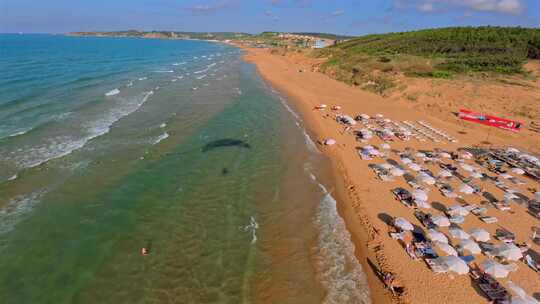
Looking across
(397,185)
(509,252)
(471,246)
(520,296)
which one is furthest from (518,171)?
→ (520,296)

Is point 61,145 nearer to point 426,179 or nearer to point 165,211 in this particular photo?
point 165,211

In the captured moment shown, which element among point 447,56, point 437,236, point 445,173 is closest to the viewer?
point 437,236

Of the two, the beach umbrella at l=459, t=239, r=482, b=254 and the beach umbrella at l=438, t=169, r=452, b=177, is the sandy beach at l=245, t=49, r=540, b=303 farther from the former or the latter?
the beach umbrella at l=438, t=169, r=452, b=177

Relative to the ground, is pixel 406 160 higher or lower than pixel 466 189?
higher

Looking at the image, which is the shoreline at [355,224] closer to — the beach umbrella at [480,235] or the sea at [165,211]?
the sea at [165,211]

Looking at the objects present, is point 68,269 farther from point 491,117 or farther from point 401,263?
point 491,117

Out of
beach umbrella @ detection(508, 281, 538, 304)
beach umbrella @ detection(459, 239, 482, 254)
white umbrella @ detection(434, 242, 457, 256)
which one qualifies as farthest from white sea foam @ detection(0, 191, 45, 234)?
beach umbrella @ detection(508, 281, 538, 304)
